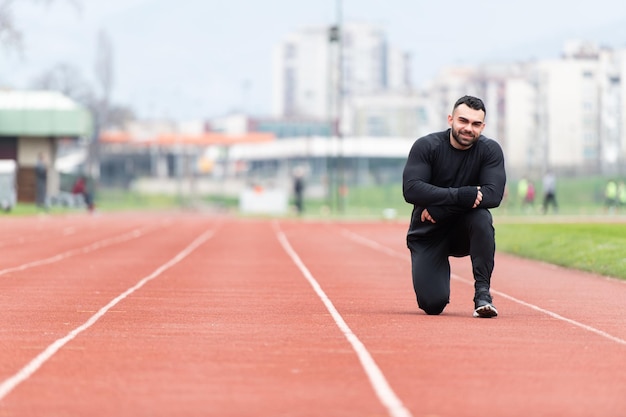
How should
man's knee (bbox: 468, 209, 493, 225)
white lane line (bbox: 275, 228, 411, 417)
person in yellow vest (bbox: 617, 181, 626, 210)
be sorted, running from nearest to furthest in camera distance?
A: white lane line (bbox: 275, 228, 411, 417), man's knee (bbox: 468, 209, 493, 225), person in yellow vest (bbox: 617, 181, 626, 210)

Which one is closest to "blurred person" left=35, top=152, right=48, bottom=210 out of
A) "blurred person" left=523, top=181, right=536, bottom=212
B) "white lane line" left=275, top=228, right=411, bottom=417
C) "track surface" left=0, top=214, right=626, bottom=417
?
"blurred person" left=523, top=181, right=536, bottom=212

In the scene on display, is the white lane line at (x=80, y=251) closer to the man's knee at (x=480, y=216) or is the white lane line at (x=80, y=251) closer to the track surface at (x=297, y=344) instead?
the track surface at (x=297, y=344)

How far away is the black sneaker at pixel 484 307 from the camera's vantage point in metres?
14.6

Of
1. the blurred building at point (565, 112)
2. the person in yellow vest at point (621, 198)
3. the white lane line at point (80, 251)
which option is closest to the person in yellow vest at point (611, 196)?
the person in yellow vest at point (621, 198)

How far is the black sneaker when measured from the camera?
14.6 meters

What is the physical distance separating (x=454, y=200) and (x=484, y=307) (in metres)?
1.01

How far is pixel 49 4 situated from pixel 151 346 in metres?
63.8

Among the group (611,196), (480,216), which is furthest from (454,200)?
(611,196)

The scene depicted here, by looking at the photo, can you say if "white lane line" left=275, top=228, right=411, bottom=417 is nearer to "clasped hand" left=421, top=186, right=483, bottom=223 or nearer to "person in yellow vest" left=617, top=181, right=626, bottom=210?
"clasped hand" left=421, top=186, right=483, bottom=223

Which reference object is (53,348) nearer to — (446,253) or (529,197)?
(446,253)

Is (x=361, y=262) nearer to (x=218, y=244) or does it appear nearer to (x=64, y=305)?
(x=218, y=244)

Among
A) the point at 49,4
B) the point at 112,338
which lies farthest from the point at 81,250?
the point at 49,4

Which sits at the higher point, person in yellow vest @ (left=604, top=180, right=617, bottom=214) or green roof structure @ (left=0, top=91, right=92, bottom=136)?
green roof structure @ (left=0, top=91, right=92, bottom=136)

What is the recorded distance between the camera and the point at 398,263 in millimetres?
26344
